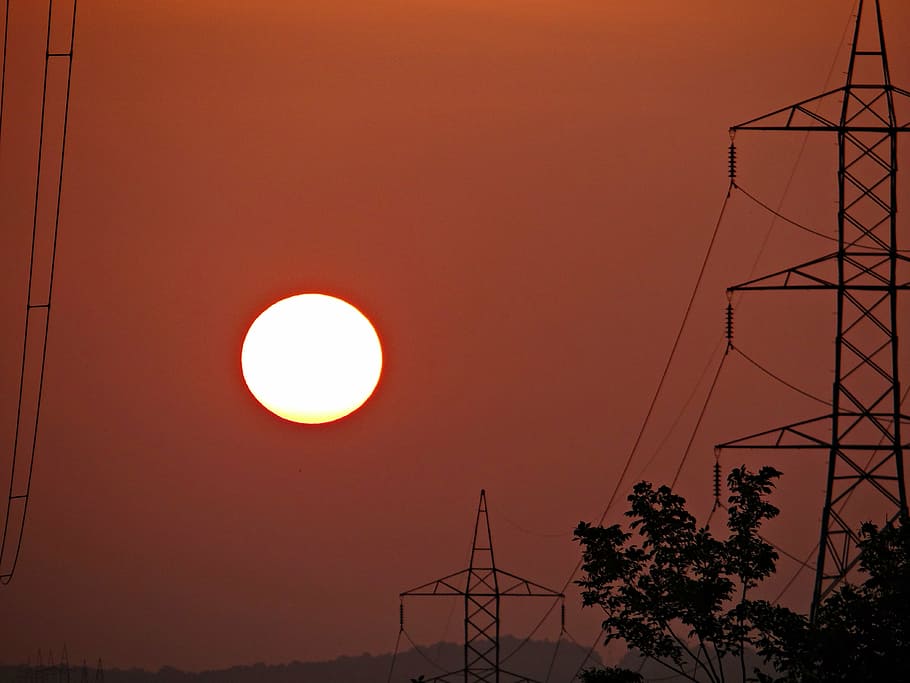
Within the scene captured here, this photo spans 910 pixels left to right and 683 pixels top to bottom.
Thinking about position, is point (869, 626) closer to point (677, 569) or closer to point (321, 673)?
point (677, 569)

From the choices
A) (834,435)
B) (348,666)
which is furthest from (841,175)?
(348,666)

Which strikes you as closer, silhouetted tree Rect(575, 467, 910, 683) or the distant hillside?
silhouetted tree Rect(575, 467, 910, 683)

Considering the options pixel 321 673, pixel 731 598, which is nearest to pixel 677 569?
pixel 731 598

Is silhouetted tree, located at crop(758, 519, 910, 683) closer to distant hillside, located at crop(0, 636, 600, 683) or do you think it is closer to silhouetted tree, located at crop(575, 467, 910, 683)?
silhouetted tree, located at crop(575, 467, 910, 683)

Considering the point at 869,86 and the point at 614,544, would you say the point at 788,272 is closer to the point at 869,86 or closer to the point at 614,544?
the point at 869,86

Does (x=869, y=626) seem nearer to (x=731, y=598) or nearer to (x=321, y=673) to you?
(x=731, y=598)

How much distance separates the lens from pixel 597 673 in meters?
34.4

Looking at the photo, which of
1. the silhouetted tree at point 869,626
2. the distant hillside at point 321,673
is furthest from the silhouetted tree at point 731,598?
the distant hillside at point 321,673

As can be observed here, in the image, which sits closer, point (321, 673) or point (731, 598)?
point (731, 598)

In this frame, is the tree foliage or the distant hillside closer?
the tree foliage

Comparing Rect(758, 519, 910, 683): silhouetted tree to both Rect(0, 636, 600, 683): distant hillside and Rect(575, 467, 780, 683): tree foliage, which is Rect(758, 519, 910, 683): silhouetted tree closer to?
Rect(575, 467, 780, 683): tree foliage

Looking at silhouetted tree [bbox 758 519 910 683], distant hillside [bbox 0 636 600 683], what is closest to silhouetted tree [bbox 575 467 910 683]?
silhouetted tree [bbox 758 519 910 683]

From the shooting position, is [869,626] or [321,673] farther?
[321,673]

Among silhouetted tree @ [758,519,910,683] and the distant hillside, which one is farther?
the distant hillside
